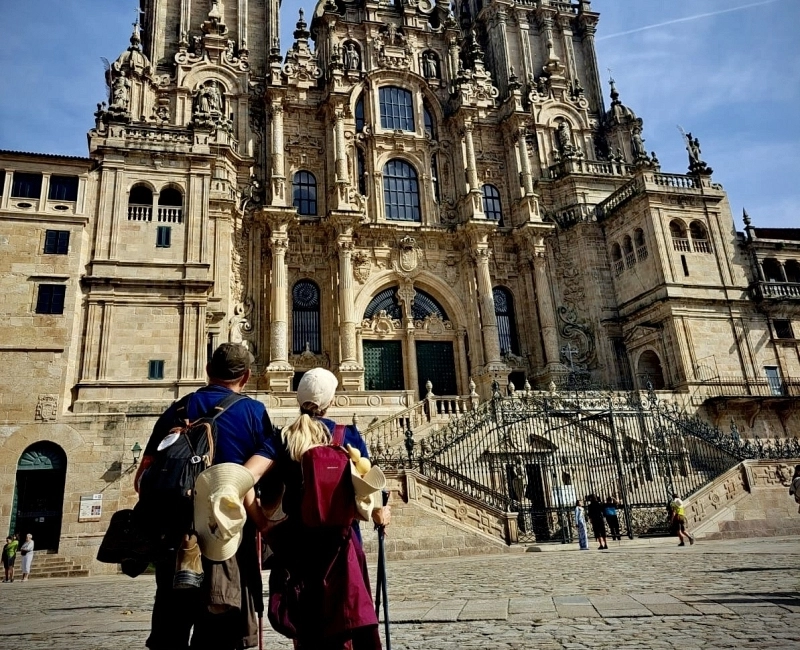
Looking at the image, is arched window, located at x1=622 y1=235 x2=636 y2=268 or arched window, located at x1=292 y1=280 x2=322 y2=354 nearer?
arched window, located at x1=292 y1=280 x2=322 y2=354

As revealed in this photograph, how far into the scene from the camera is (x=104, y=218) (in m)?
22.9

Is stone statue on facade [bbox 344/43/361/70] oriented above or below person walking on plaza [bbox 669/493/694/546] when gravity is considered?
above

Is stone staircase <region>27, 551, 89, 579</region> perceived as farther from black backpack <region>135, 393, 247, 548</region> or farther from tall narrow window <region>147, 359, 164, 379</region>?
black backpack <region>135, 393, 247, 548</region>

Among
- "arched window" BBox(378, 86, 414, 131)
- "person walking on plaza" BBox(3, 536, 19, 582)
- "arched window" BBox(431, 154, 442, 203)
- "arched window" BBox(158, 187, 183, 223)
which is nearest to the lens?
"person walking on plaza" BBox(3, 536, 19, 582)

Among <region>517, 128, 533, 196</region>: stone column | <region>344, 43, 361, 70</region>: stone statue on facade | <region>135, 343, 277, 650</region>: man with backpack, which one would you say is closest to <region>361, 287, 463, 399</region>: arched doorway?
<region>517, 128, 533, 196</region>: stone column

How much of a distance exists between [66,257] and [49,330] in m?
2.74

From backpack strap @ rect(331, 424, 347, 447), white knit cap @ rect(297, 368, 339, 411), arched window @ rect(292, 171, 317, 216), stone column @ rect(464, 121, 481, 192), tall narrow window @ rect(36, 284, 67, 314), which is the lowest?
backpack strap @ rect(331, 424, 347, 447)

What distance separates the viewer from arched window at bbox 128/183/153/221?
2355 cm

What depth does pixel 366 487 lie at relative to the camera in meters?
3.62

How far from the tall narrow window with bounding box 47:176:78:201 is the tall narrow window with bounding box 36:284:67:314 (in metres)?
3.40

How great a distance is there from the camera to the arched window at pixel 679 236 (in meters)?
29.5

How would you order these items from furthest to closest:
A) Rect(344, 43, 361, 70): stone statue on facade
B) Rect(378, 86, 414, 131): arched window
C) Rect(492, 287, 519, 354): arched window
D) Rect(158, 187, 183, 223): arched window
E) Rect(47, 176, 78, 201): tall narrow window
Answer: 1. Rect(344, 43, 361, 70): stone statue on facade
2. Rect(378, 86, 414, 131): arched window
3. Rect(492, 287, 519, 354): arched window
4. Rect(158, 187, 183, 223): arched window
5. Rect(47, 176, 78, 201): tall narrow window

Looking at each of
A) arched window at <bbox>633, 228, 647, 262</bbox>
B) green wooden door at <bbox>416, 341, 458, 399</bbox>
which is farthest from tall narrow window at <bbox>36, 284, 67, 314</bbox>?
arched window at <bbox>633, 228, 647, 262</bbox>

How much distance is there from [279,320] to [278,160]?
8.27 meters
